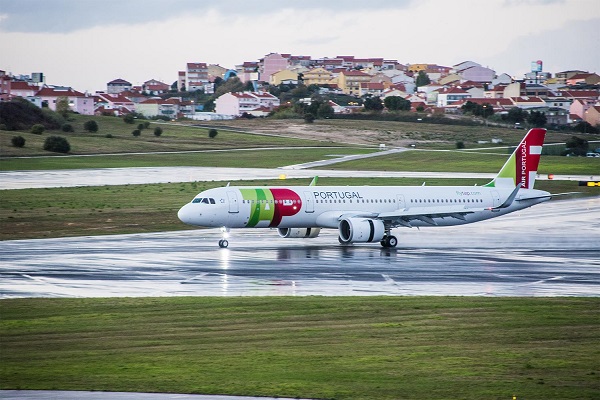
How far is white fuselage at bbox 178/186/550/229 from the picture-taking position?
178ft

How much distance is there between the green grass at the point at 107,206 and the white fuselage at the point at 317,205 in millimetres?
10107

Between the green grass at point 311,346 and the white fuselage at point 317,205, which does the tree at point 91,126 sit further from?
the green grass at point 311,346

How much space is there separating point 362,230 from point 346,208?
284 cm

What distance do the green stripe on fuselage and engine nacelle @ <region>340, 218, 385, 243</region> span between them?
439cm

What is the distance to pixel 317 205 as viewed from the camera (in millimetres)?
56344

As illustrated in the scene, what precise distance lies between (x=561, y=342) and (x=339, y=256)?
75.9ft

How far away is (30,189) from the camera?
298ft

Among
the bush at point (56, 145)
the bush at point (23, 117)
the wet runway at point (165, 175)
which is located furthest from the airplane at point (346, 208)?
the bush at point (23, 117)

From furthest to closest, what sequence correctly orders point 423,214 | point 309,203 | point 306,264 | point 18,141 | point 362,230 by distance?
1. point 18,141
2. point 423,214
3. point 309,203
4. point 362,230
5. point 306,264

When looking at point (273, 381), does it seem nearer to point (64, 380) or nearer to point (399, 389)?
point (399, 389)

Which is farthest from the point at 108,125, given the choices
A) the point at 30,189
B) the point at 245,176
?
the point at 30,189

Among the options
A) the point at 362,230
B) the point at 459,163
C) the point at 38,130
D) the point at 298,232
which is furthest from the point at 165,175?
the point at 362,230

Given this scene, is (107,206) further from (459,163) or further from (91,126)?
(91,126)

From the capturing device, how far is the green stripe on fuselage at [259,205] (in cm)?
5488
